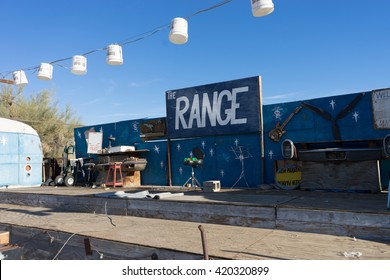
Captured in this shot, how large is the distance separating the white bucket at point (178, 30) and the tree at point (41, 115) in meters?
20.6

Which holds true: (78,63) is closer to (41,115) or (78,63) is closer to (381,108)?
(381,108)

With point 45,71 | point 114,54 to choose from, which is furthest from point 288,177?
point 45,71

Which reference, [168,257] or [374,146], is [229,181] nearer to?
[374,146]

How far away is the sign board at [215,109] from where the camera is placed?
9.64 meters

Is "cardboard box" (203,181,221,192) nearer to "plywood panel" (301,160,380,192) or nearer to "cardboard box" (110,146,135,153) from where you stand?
"plywood panel" (301,160,380,192)

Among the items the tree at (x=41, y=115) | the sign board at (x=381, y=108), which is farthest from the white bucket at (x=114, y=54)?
the tree at (x=41, y=115)

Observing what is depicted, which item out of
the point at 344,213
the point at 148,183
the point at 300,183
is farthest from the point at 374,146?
the point at 148,183

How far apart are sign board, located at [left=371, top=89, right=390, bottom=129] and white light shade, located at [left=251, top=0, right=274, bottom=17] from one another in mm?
3463

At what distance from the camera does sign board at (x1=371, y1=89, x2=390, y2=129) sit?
757 centimetres

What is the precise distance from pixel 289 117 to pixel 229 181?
8.98 ft

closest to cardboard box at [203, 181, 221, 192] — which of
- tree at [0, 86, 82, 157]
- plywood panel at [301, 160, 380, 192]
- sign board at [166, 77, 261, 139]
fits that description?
sign board at [166, 77, 261, 139]

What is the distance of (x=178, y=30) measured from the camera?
306 inches

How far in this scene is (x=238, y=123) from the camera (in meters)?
9.87

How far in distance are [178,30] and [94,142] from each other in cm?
718
